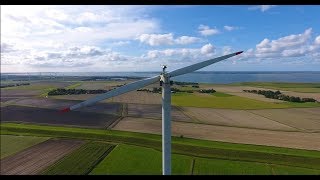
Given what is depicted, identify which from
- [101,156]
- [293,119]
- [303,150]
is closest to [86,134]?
[101,156]

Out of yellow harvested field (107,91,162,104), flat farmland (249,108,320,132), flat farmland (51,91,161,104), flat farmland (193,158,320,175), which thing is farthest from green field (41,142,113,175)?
flat farmland (51,91,161,104)

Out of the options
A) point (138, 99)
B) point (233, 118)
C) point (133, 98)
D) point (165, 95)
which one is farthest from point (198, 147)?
point (133, 98)

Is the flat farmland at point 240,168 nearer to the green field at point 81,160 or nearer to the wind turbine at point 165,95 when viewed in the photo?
the green field at point 81,160

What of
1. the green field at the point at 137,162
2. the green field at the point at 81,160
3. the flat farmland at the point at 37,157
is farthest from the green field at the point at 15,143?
the green field at the point at 137,162

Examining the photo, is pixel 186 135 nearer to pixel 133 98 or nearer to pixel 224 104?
pixel 224 104

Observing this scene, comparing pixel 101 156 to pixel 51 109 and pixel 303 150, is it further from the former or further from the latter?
pixel 51 109

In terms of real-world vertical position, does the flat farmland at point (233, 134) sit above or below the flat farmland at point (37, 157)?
above
